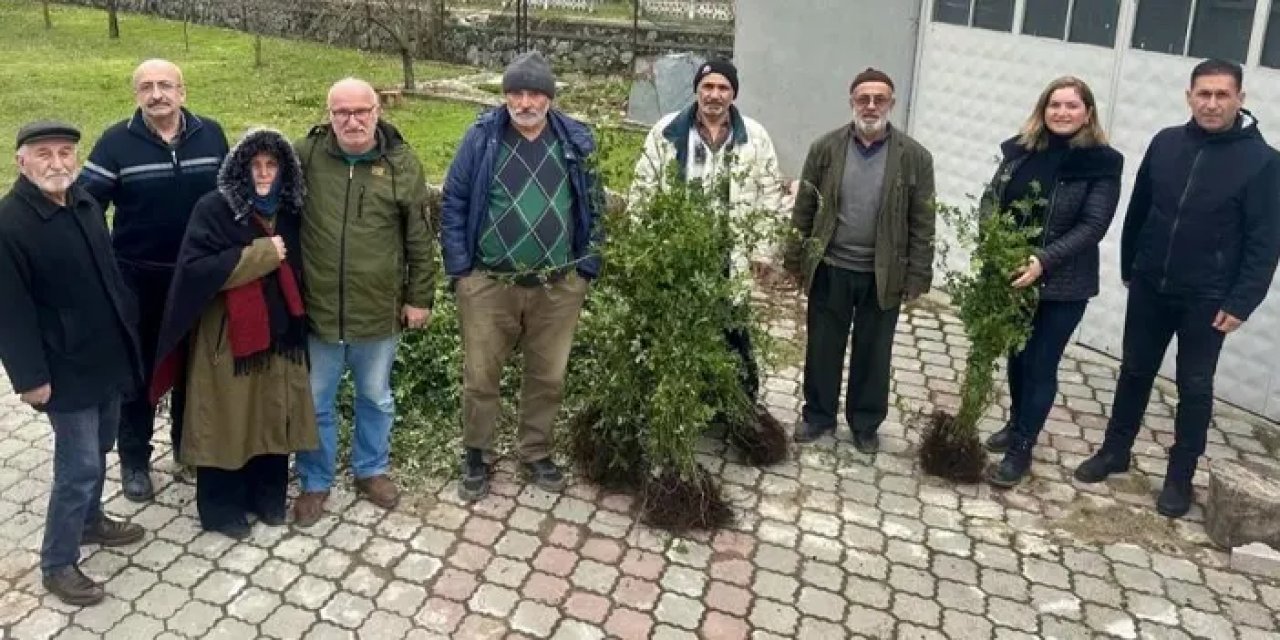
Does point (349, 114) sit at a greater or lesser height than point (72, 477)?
greater

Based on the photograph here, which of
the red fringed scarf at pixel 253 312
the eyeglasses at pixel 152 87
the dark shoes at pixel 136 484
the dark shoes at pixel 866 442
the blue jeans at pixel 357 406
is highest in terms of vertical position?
the eyeglasses at pixel 152 87

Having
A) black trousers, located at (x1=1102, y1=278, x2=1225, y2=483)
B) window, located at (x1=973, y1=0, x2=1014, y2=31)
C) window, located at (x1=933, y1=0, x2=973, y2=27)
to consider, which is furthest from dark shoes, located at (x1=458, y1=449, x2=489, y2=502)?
window, located at (x1=933, y1=0, x2=973, y2=27)

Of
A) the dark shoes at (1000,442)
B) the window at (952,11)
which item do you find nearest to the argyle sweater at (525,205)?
the dark shoes at (1000,442)

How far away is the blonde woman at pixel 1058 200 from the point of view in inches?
190

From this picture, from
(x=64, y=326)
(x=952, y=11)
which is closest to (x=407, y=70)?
(x=952, y=11)

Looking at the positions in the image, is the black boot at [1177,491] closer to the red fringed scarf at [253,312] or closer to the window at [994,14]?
the window at [994,14]

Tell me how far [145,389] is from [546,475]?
1834 millimetres

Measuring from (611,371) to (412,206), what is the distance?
1169 mm

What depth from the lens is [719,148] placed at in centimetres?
500

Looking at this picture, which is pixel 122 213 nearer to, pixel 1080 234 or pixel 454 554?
pixel 454 554

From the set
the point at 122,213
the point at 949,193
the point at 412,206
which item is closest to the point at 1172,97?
the point at 949,193

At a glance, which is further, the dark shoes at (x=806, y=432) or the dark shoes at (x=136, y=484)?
the dark shoes at (x=806, y=432)

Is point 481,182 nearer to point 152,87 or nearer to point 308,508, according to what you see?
point 152,87

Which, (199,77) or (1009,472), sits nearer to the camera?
(1009,472)
